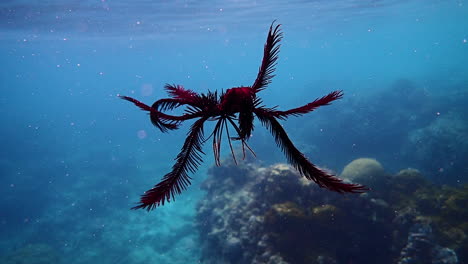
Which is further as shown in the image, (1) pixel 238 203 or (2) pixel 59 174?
(2) pixel 59 174

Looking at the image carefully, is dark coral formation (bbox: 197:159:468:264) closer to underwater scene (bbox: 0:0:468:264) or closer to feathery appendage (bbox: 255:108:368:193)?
underwater scene (bbox: 0:0:468:264)

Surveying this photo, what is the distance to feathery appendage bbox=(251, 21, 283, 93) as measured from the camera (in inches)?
112

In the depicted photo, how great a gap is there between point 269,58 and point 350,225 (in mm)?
8005

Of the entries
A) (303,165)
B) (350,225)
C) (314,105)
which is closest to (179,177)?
(303,165)

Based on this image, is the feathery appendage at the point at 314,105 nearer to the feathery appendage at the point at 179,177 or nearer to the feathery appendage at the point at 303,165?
the feathery appendage at the point at 303,165

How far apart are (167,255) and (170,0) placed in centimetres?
1880

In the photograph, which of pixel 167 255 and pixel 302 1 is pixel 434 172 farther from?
pixel 302 1

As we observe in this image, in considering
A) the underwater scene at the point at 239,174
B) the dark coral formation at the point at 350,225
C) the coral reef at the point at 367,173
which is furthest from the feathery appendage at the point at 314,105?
the coral reef at the point at 367,173

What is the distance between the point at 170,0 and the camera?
22797mm

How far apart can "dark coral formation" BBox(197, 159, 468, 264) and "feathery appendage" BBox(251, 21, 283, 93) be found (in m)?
6.92

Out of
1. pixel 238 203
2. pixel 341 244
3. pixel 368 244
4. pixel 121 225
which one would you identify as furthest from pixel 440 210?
pixel 121 225

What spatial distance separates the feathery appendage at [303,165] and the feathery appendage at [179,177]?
65 centimetres

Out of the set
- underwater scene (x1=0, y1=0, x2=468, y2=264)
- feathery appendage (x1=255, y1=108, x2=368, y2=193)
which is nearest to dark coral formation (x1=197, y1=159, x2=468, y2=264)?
underwater scene (x1=0, y1=0, x2=468, y2=264)

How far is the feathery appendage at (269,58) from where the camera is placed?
2850 millimetres
